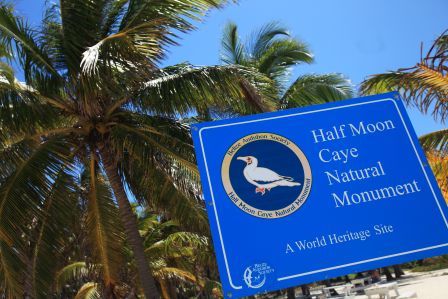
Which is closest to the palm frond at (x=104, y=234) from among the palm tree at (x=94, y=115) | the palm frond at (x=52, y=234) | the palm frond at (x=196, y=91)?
the palm tree at (x=94, y=115)

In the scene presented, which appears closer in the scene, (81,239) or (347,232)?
(347,232)

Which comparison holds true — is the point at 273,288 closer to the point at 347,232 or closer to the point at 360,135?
the point at 347,232

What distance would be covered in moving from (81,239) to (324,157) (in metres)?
8.61

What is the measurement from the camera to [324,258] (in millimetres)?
2383

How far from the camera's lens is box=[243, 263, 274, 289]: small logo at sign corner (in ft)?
7.53

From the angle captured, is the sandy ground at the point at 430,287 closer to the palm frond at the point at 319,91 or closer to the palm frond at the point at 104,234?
the palm frond at the point at 319,91

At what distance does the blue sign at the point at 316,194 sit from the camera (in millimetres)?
2365

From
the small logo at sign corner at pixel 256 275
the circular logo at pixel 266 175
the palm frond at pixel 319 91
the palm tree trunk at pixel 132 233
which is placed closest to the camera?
the small logo at sign corner at pixel 256 275

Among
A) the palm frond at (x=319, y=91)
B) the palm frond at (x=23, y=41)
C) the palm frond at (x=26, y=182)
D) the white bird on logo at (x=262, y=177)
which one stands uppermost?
the palm frond at (x=23, y=41)

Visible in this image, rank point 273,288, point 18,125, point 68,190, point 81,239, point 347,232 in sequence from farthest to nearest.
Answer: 1. point 81,239
2. point 68,190
3. point 18,125
4. point 347,232
5. point 273,288

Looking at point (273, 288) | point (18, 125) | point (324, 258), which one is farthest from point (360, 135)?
point (18, 125)

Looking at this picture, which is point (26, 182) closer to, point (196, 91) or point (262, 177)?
point (196, 91)

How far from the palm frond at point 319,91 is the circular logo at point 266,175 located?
30.8ft

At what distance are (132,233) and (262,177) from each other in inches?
222
